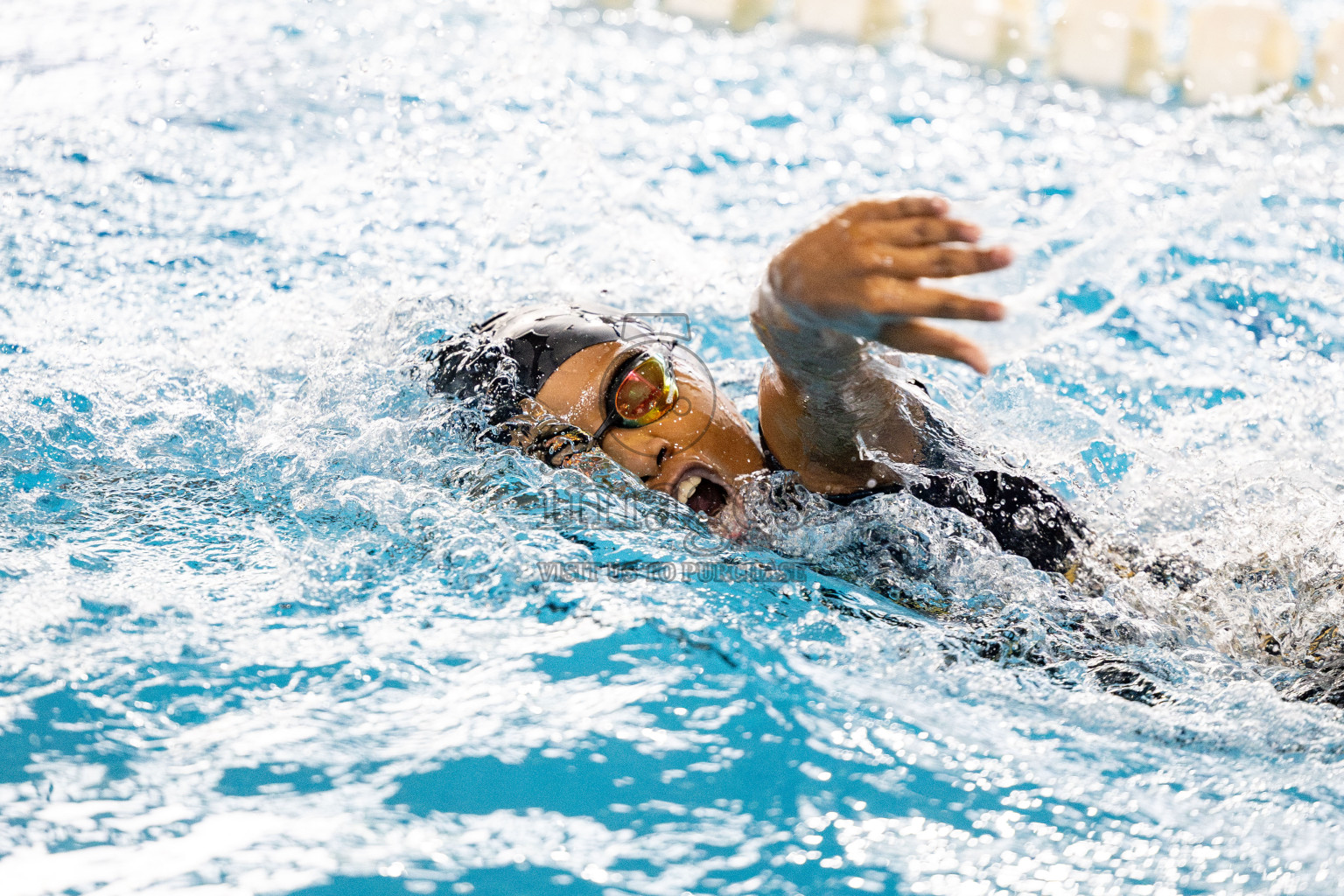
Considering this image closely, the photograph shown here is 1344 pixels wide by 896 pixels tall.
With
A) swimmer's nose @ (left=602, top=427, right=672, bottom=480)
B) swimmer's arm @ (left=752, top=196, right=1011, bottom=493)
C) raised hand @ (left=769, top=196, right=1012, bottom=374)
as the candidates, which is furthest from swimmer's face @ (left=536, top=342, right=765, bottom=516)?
raised hand @ (left=769, top=196, right=1012, bottom=374)

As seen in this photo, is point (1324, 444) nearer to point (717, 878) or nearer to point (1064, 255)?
point (1064, 255)

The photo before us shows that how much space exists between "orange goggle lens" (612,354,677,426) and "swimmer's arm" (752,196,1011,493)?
0.35 m

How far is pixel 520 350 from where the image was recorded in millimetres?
2180

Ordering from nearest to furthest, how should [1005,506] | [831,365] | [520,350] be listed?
[831,365] → [1005,506] → [520,350]

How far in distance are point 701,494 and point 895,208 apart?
900 millimetres

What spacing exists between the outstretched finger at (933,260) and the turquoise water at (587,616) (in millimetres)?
71

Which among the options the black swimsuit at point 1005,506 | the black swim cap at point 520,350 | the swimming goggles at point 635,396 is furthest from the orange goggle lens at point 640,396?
the black swimsuit at point 1005,506

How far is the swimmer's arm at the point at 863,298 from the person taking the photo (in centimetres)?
128

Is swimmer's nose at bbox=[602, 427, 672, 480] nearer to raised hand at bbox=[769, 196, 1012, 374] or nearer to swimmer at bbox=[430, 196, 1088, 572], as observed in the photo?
swimmer at bbox=[430, 196, 1088, 572]

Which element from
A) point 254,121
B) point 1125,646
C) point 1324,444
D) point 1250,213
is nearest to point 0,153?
point 254,121

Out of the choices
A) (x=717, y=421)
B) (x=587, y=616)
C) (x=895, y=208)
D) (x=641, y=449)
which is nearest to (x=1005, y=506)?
(x=717, y=421)

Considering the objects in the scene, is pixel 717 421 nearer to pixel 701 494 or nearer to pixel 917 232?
pixel 701 494

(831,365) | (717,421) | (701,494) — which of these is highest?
(831,365)

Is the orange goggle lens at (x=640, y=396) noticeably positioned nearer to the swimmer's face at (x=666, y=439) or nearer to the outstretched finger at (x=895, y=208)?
the swimmer's face at (x=666, y=439)
